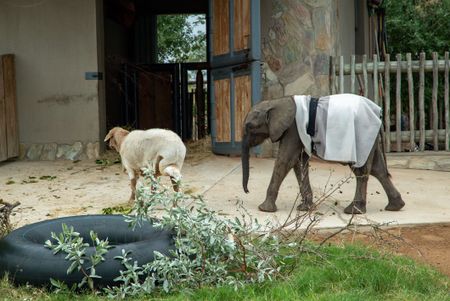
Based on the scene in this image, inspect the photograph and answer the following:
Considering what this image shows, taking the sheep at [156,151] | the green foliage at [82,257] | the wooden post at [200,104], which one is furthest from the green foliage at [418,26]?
the green foliage at [82,257]

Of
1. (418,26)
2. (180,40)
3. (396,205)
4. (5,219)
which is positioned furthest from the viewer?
(180,40)

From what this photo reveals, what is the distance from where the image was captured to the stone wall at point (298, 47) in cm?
995

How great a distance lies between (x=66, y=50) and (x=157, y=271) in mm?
7336

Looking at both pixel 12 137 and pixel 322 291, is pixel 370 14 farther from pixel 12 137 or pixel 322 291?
pixel 322 291

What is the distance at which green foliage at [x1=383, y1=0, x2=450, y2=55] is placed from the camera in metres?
17.6

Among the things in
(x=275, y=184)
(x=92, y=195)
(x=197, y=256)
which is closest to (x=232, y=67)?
(x=92, y=195)

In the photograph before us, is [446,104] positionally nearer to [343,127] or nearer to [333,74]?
[333,74]

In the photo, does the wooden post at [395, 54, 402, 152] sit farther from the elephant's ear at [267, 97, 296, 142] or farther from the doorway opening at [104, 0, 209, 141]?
the doorway opening at [104, 0, 209, 141]

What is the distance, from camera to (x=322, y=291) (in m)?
3.89

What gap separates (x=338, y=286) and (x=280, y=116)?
2607mm

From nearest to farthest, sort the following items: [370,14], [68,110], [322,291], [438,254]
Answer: [322,291] → [438,254] → [68,110] → [370,14]

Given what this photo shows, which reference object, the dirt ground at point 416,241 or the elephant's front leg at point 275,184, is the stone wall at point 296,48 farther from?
the dirt ground at point 416,241

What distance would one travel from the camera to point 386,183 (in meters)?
6.46

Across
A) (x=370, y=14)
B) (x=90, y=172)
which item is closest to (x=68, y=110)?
(x=90, y=172)
